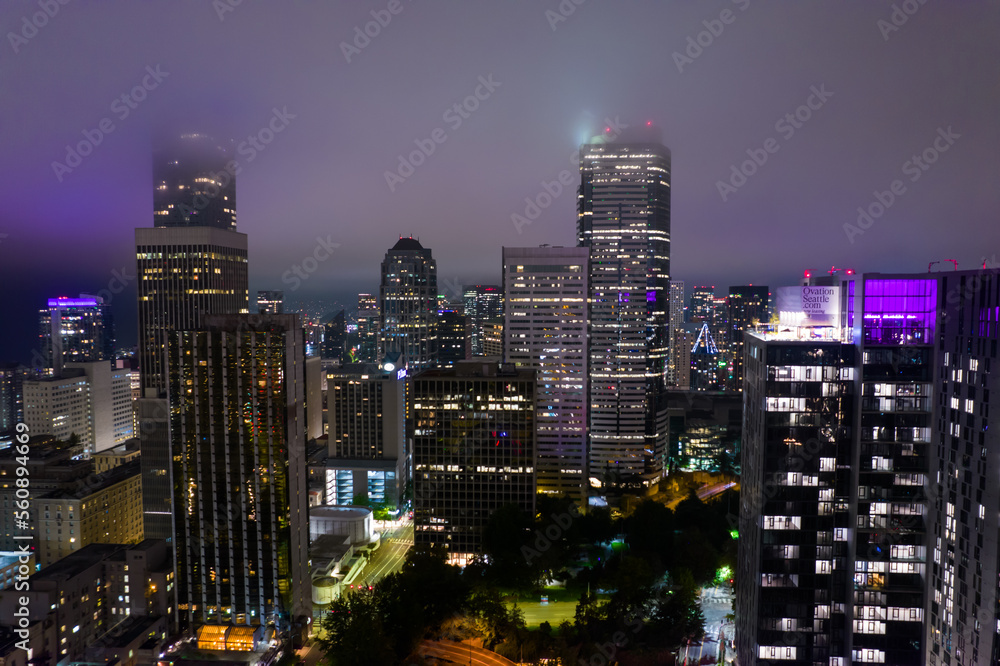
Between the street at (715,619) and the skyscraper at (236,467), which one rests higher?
the skyscraper at (236,467)

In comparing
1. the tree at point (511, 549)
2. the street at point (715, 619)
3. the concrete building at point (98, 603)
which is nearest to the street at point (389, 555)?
the tree at point (511, 549)

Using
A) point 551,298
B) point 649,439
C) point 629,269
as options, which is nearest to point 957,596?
point 551,298

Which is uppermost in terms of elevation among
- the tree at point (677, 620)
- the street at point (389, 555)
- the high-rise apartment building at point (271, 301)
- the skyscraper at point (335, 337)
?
the high-rise apartment building at point (271, 301)

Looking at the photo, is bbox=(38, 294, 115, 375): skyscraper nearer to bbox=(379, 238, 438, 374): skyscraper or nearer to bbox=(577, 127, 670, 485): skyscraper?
bbox=(379, 238, 438, 374): skyscraper

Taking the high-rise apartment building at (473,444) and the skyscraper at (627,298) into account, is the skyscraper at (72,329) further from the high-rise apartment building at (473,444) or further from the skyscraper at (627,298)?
the skyscraper at (627,298)

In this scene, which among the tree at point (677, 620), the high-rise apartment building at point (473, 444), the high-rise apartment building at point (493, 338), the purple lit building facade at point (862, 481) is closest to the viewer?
the purple lit building facade at point (862, 481)

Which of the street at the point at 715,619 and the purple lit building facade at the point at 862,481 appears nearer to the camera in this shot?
the purple lit building facade at the point at 862,481
